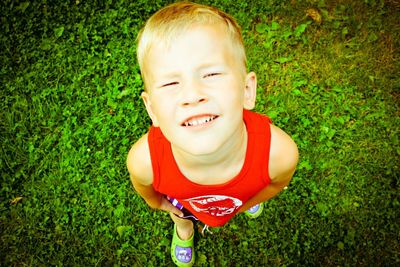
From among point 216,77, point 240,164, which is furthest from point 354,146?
point 216,77

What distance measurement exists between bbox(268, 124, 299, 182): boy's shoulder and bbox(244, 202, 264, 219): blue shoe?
1.14m

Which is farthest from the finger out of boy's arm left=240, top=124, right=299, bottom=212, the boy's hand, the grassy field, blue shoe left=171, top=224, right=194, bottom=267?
boy's arm left=240, top=124, right=299, bottom=212

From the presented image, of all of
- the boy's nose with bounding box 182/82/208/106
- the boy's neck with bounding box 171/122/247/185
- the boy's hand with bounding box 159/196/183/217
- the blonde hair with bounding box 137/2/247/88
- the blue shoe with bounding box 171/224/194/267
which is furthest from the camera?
the blue shoe with bounding box 171/224/194/267

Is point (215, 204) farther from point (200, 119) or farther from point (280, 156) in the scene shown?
point (200, 119)

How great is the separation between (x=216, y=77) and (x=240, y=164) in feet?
2.24

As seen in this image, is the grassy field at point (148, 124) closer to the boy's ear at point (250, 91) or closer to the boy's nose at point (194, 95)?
the boy's ear at point (250, 91)

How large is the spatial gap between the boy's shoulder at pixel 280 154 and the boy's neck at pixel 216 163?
18 cm

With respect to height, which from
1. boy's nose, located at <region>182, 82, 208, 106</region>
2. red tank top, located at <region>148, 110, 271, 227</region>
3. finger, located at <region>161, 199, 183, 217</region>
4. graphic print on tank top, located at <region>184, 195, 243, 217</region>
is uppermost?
boy's nose, located at <region>182, 82, 208, 106</region>

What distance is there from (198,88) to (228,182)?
76 cm

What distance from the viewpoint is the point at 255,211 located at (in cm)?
368

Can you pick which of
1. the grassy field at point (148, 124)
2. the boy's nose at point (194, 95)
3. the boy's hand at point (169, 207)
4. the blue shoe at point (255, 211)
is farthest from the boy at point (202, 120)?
the grassy field at point (148, 124)

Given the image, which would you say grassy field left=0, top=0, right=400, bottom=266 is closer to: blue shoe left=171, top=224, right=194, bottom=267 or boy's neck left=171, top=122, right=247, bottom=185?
A: blue shoe left=171, top=224, right=194, bottom=267

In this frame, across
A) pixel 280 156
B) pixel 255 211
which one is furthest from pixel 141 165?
pixel 255 211

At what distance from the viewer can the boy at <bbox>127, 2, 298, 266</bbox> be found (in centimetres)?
190
